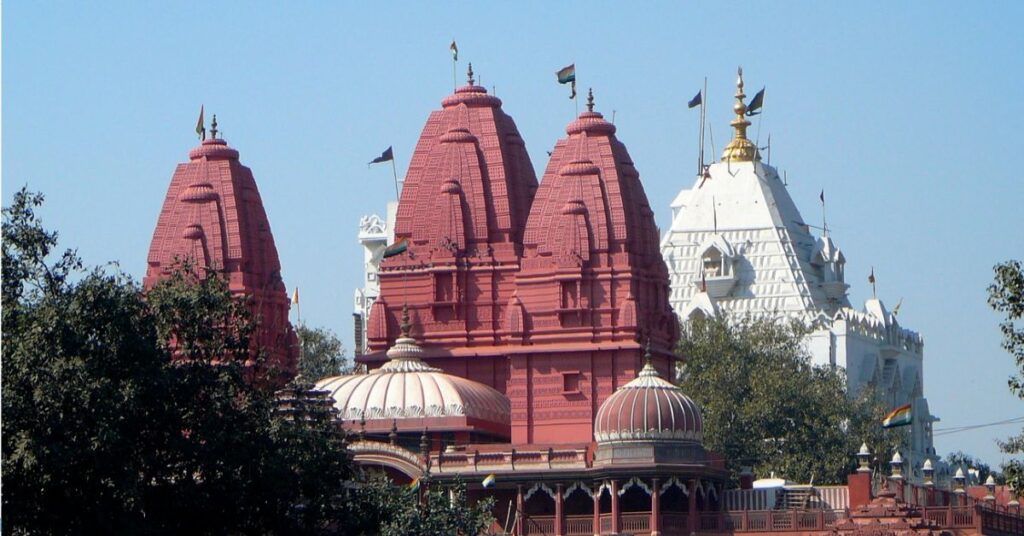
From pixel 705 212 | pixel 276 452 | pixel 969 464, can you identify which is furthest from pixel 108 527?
pixel 969 464

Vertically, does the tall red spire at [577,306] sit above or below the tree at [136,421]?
above

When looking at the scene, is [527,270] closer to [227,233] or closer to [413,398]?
[413,398]

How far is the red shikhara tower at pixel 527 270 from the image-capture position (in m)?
75.0

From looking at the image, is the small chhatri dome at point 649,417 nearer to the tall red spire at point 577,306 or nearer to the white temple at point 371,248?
the tall red spire at point 577,306

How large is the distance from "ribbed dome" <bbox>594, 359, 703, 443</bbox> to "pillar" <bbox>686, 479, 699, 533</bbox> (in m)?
1.04

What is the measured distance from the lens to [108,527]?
47688mm

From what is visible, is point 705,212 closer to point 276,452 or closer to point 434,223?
point 434,223

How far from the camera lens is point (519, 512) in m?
68.2

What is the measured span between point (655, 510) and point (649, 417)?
213 cm

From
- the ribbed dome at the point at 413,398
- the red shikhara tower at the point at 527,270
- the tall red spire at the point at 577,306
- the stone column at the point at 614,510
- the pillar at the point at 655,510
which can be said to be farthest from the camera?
the red shikhara tower at the point at 527,270

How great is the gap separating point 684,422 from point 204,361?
1990 centimetres

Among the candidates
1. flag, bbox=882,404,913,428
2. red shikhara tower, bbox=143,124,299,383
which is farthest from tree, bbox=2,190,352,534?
flag, bbox=882,404,913,428

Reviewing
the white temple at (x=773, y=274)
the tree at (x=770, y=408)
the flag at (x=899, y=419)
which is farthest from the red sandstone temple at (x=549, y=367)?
the white temple at (x=773, y=274)

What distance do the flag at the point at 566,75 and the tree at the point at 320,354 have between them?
21.2 metres
